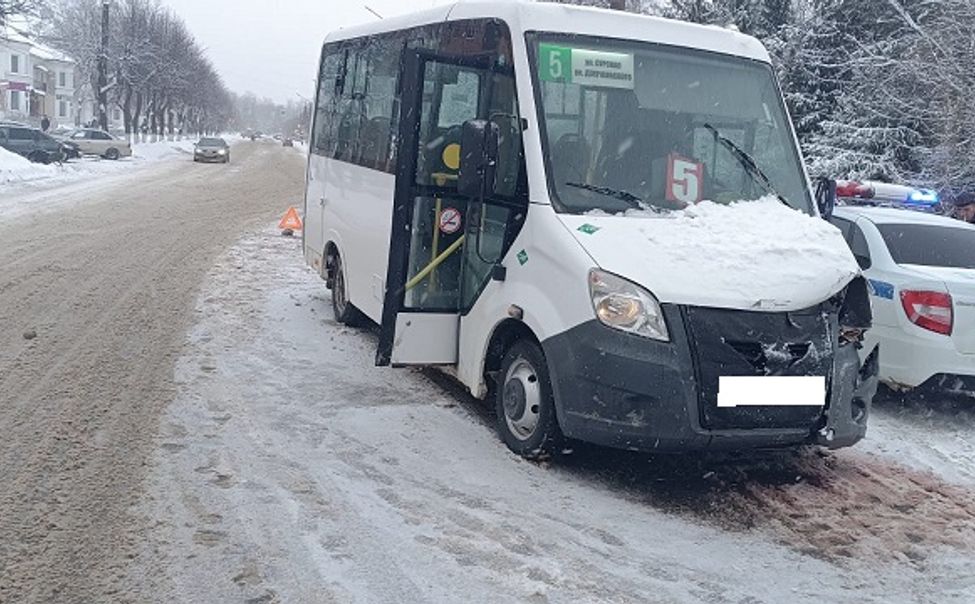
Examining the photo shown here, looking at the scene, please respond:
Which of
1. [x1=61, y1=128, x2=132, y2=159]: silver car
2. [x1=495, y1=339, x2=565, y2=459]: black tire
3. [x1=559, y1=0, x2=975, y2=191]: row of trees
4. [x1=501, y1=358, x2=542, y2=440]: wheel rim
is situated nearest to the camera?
[x1=495, y1=339, x2=565, y2=459]: black tire

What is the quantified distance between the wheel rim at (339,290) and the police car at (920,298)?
4694 mm

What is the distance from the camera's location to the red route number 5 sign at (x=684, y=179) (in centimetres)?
586

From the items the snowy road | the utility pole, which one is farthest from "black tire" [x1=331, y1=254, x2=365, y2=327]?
the utility pole

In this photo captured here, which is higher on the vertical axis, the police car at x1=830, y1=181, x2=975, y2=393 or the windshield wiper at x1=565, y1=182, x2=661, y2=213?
the windshield wiper at x1=565, y1=182, x2=661, y2=213

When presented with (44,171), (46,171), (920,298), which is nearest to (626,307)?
(920,298)

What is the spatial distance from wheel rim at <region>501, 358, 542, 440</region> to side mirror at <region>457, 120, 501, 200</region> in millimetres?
1094

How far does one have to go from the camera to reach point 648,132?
5957 mm

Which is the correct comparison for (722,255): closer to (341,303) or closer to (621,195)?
(621,195)

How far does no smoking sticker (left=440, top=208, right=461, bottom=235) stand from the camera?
655 cm

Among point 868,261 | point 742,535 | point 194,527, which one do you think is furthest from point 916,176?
point 194,527

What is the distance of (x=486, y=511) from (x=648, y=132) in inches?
102

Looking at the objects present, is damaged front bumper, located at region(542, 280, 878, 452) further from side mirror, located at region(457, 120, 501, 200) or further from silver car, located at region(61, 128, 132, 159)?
silver car, located at region(61, 128, 132, 159)

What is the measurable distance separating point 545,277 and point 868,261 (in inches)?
138

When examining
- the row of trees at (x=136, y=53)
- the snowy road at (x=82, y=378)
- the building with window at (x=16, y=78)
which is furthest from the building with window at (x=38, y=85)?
the snowy road at (x=82, y=378)
